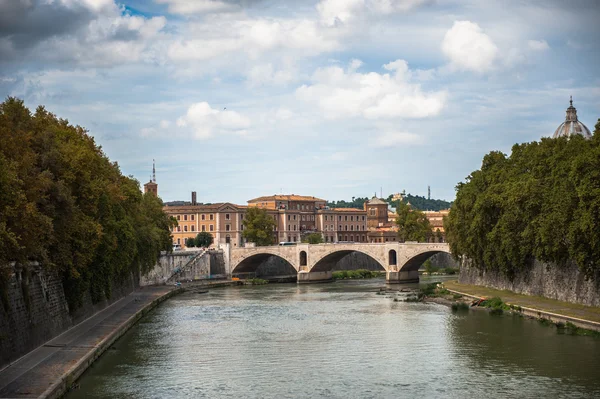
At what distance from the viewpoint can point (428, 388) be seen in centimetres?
2720

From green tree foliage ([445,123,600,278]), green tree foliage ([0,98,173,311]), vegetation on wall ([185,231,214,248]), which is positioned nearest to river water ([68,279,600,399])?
green tree foliage ([0,98,173,311])

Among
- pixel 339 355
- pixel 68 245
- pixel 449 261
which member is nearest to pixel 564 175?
pixel 339 355

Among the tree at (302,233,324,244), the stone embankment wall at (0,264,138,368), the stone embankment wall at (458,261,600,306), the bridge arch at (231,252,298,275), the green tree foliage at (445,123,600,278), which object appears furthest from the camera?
the tree at (302,233,324,244)

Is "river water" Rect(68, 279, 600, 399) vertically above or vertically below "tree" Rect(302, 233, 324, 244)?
below

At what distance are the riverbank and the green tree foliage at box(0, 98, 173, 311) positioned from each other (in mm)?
20602

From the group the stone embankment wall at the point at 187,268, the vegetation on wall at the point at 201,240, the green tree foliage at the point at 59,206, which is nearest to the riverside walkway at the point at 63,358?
the green tree foliage at the point at 59,206

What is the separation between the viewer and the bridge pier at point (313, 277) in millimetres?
86812

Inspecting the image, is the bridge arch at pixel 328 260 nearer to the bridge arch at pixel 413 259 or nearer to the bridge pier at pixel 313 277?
the bridge pier at pixel 313 277

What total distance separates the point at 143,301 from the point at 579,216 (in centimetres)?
2808

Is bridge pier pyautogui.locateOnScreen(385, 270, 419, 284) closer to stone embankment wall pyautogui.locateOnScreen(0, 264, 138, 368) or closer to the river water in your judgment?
the river water

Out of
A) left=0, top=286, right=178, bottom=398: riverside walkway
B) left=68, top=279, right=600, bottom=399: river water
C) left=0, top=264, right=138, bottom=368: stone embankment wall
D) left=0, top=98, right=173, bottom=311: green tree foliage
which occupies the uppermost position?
left=0, top=98, right=173, bottom=311: green tree foliage

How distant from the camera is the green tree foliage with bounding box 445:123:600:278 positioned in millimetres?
39469

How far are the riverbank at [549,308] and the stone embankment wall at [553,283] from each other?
406 mm

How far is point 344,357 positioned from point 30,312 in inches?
453
